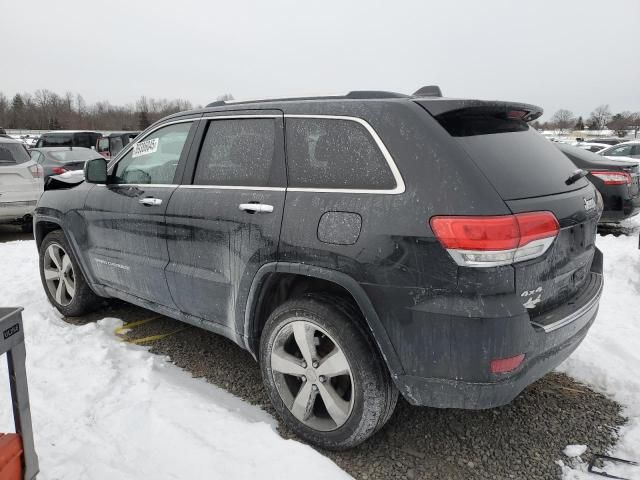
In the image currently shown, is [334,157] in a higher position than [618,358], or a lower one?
higher

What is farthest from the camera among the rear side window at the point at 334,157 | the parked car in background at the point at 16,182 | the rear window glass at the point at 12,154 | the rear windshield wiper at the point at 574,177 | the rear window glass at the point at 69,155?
the rear window glass at the point at 69,155

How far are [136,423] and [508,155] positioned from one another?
242 centimetres

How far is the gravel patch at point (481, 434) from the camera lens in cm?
260

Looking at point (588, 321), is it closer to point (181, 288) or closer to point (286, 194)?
point (286, 194)

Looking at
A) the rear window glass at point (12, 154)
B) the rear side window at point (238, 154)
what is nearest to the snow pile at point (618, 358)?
the rear side window at point (238, 154)

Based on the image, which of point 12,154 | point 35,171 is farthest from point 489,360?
point 12,154

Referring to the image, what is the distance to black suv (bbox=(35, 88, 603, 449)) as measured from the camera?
2.14 meters

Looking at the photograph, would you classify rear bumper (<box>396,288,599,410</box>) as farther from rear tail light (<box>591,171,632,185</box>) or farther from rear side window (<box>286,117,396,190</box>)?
rear tail light (<box>591,171,632,185</box>)

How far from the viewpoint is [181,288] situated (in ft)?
10.9

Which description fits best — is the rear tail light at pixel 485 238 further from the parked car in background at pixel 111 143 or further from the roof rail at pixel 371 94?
the parked car in background at pixel 111 143

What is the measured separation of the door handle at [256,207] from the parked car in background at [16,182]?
731 centimetres

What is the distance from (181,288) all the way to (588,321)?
245 cm

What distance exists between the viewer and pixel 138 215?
3.59 meters

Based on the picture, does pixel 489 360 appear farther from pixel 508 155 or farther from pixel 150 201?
pixel 150 201
